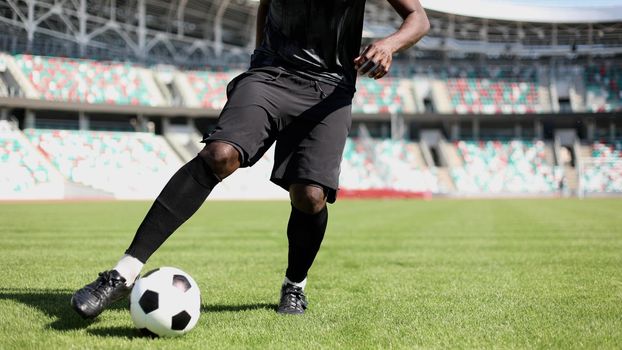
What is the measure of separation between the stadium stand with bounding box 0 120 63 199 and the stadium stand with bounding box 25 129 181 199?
1361mm

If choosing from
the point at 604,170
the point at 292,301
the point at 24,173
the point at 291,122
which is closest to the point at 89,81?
the point at 24,173

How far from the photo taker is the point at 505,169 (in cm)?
4647

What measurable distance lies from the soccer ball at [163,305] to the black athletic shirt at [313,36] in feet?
4.86

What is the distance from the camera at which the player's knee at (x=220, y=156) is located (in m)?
3.24

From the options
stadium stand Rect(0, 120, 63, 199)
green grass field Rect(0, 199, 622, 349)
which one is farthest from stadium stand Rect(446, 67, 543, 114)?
green grass field Rect(0, 199, 622, 349)

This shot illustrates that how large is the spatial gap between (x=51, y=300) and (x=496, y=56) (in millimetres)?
53045

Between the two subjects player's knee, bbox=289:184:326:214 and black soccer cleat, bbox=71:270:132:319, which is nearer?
black soccer cleat, bbox=71:270:132:319

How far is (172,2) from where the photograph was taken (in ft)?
138

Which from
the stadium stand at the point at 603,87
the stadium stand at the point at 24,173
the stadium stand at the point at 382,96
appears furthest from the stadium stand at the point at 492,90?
the stadium stand at the point at 24,173

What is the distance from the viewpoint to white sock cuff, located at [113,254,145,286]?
122 inches

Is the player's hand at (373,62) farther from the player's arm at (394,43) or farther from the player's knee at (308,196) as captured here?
the player's knee at (308,196)

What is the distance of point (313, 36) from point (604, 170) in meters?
47.9

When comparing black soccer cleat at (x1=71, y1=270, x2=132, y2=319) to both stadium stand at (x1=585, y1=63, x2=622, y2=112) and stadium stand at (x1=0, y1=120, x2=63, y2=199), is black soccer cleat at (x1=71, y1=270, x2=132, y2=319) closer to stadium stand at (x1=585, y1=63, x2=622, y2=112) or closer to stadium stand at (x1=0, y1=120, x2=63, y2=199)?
stadium stand at (x1=0, y1=120, x2=63, y2=199)

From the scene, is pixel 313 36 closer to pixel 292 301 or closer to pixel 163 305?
pixel 292 301
